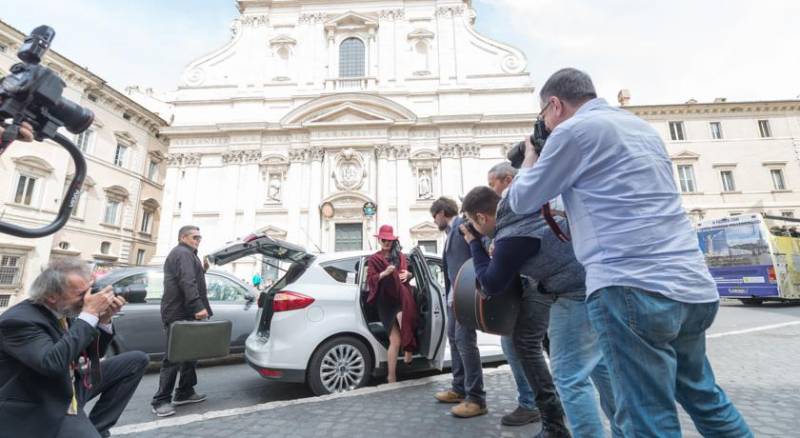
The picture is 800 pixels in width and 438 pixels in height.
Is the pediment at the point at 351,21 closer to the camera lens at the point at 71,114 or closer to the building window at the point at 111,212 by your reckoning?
the building window at the point at 111,212

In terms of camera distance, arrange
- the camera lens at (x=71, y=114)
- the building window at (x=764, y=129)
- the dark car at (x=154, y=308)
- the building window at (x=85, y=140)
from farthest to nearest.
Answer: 1. the building window at (x=764, y=129)
2. the building window at (x=85, y=140)
3. the dark car at (x=154, y=308)
4. the camera lens at (x=71, y=114)

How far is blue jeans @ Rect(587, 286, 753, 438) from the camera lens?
1.39 m

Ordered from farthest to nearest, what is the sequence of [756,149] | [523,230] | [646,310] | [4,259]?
1. [756,149]
2. [4,259]
3. [523,230]
4. [646,310]

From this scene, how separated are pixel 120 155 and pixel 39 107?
93.6ft

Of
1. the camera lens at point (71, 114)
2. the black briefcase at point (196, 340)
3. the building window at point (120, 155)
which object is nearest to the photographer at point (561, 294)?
the camera lens at point (71, 114)

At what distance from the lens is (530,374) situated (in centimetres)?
262

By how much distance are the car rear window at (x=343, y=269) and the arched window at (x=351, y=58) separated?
23.6m

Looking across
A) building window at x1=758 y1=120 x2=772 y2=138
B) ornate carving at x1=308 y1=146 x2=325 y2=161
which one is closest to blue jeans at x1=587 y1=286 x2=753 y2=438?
ornate carving at x1=308 y1=146 x2=325 y2=161

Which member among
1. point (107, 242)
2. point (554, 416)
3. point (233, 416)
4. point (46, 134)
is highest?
point (107, 242)

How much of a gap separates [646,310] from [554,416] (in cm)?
155

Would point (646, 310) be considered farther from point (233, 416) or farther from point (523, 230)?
point (233, 416)

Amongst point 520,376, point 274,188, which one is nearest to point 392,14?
point 274,188

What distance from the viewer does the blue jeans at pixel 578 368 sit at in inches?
82.0

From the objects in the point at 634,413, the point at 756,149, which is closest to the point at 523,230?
the point at 634,413
